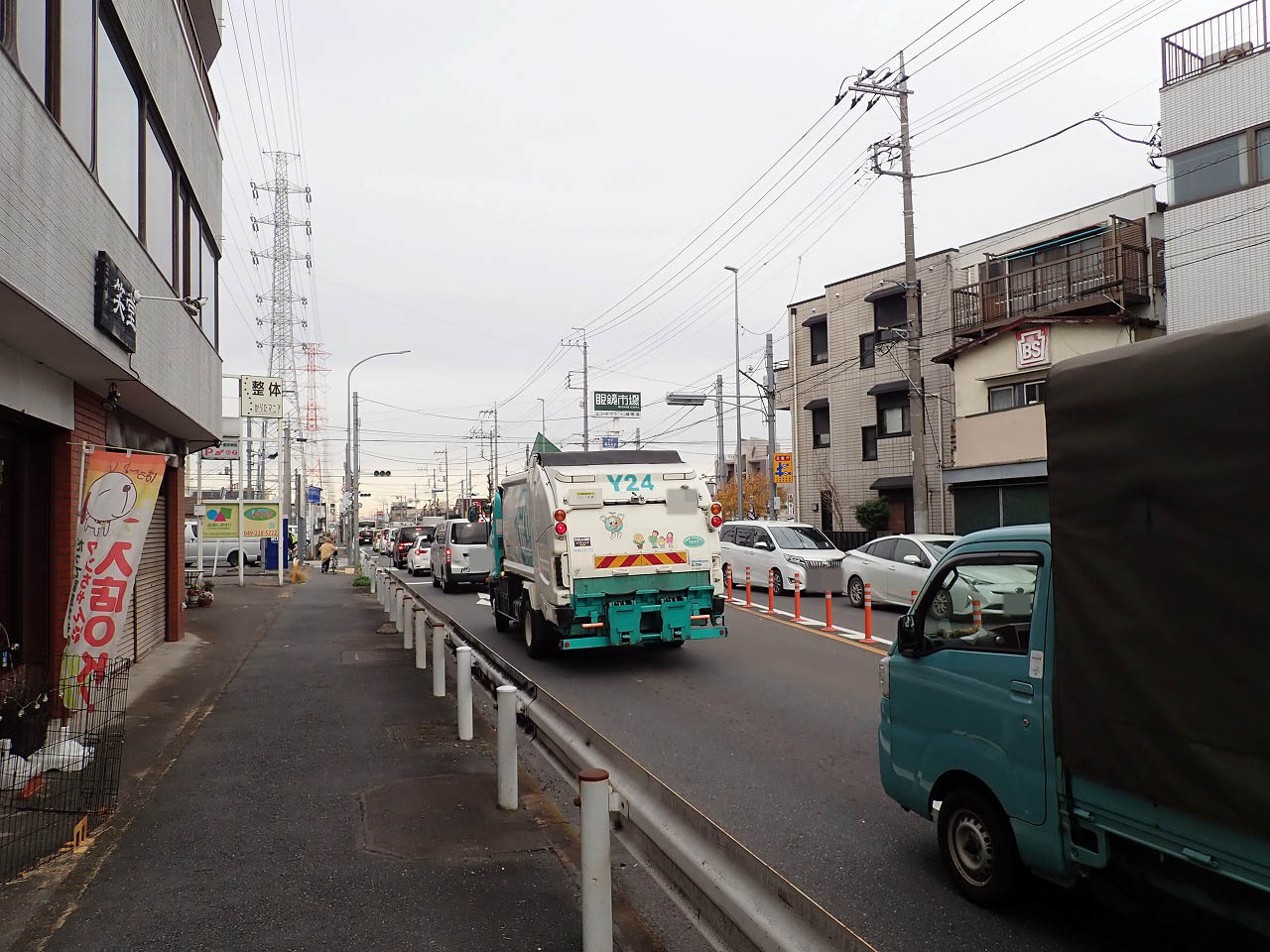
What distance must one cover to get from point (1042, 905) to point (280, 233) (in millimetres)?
61951

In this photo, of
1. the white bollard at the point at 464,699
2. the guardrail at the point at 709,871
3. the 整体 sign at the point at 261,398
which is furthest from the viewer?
the 整体 sign at the point at 261,398

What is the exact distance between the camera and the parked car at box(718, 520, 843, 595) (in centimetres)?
2028

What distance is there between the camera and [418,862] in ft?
17.3

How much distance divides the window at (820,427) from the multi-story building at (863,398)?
40 millimetres

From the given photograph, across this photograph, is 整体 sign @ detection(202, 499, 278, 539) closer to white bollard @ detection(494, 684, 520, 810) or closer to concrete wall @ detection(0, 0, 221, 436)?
concrete wall @ detection(0, 0, 221, 436)

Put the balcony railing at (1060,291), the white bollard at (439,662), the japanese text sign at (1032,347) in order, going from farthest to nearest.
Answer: the japanese text sign at (1032,347) → the balcony railing at (1060,291) → the white bollard at (439,662)

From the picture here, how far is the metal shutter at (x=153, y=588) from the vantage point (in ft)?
42.5

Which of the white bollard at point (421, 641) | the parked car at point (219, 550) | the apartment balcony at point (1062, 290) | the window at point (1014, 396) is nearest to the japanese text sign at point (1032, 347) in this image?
the apartment balcony at point (1062, 290)

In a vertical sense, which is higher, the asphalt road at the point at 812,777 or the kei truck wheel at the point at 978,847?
the kei truck wheel at the point at 978,847

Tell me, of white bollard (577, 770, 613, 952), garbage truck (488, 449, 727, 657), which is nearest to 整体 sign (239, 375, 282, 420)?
garbage truck (488, 449, 727, 657)

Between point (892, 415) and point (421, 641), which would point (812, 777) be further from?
point (892, 415)

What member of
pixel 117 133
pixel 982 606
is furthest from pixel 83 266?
pixel 982 606

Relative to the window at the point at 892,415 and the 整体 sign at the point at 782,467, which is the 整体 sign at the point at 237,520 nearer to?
the 整体 sign at the point at 782,467

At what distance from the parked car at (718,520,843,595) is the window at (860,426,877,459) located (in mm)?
11736
